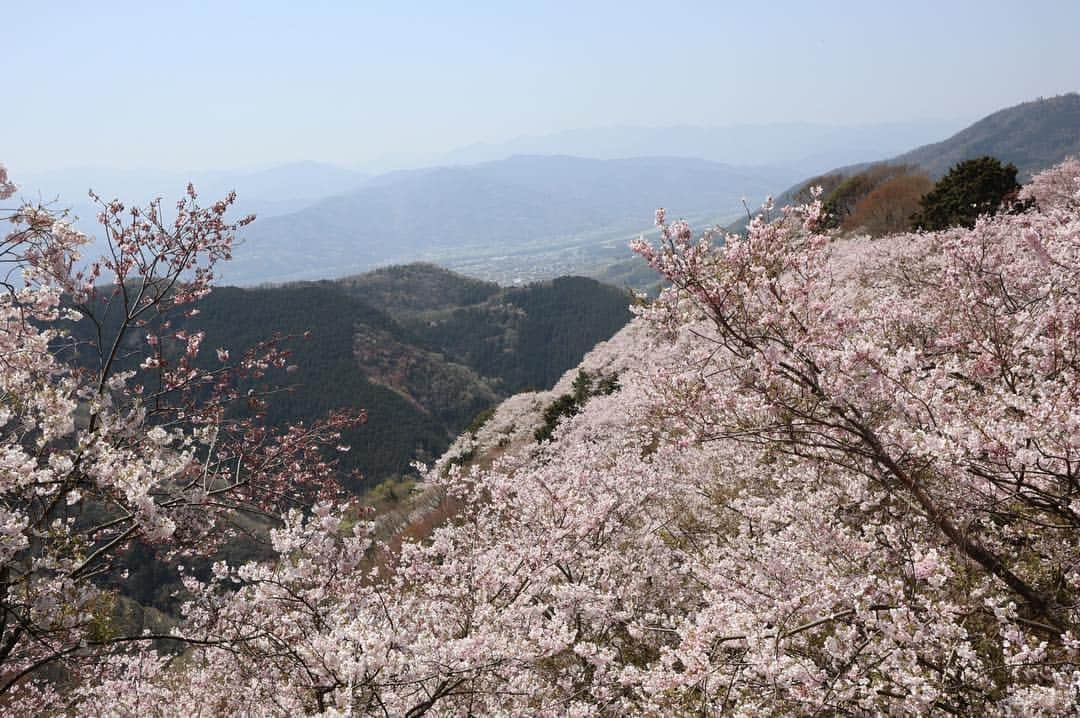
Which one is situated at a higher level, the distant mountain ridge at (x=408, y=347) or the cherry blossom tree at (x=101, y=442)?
the cherry blossom tree at (x=101, y=442)

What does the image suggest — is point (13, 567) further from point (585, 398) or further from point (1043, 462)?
point (585, 398)

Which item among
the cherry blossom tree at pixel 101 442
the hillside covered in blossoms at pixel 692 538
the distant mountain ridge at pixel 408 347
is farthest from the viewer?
the distant mountain ridge at pixel 408 347

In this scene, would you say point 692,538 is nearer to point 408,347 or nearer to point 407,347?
point 407,347

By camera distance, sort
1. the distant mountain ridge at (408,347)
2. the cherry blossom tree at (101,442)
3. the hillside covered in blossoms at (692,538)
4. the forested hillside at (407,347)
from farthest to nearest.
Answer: the distant mountain ridge at (408,347) → the forested hillside at (407,347) → the cherry blossom tree at (101,442) → the hillside covered in blossoms at (692,538)

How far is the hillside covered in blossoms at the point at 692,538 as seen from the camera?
3.75 m

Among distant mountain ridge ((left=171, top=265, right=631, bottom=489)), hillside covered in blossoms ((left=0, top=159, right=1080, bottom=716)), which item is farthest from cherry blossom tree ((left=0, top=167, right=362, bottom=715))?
distant mountain ridge ((left=171, top=265, right=631, bottom=489))

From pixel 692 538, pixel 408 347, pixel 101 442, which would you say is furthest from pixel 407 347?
pixel 101 442

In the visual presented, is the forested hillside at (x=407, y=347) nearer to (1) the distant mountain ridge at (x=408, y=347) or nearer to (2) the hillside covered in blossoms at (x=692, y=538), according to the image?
(1) the distant mountain ridge at (x=408, y=347)

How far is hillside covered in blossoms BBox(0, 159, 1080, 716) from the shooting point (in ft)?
12.3

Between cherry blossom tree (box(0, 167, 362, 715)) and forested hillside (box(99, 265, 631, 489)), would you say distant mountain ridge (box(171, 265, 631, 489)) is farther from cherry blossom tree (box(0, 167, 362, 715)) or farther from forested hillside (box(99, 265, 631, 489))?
cherry blossom tree (box(0, 167, 362, 715))

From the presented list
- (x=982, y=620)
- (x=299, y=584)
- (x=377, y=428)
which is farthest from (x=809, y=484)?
(x=377, y=428)

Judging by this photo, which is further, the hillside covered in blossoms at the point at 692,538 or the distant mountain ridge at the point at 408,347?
the distant mountain ridge at the point at 408,347

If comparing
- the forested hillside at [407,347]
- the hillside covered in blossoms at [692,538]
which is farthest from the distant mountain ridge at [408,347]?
the hillside covered in blossoms at [692,538]

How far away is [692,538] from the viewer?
7.99 m
